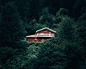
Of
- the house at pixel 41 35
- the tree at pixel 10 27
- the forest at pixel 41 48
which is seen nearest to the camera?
the forest at pixel 41 48

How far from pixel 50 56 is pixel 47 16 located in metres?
27.7

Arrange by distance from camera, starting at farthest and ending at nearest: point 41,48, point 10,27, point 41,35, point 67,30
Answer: point 41,35 < point 10,27 < point 67,30 < point 41,48

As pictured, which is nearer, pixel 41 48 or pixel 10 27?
pixel 41 48

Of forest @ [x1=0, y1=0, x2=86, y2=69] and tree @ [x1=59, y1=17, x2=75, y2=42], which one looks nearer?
forest @ [x1=0, y1=0, x2=86, y2=69]

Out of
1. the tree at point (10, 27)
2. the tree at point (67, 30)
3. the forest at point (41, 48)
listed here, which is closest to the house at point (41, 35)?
the forest at point (41, 48)

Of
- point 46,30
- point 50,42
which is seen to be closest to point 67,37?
point 50,42

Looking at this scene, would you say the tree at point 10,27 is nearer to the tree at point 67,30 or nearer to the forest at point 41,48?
the forest at point 41,48

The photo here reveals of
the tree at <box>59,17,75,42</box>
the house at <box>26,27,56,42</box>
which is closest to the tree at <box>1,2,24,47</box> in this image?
the house at <box>26,27,56,42</box>

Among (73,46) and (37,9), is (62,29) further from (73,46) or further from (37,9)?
(37,9)

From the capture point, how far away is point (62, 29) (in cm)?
2889

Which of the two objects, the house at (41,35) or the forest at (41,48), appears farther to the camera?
the house at (41,35)

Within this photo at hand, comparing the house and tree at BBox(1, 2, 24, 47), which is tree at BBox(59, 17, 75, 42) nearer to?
the house

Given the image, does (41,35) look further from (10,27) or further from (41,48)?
(10,27)

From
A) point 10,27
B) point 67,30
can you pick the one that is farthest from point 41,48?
point 10,27
